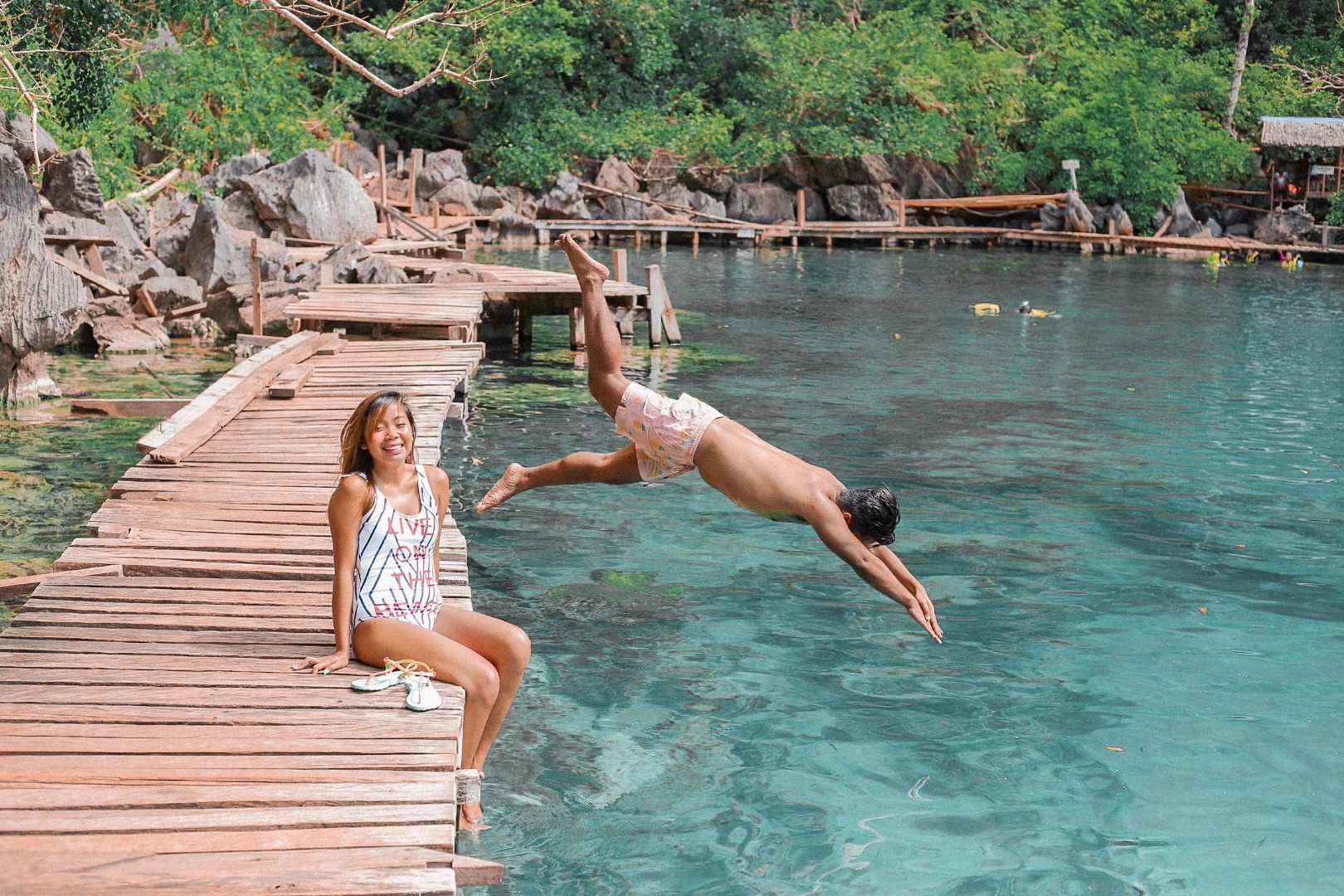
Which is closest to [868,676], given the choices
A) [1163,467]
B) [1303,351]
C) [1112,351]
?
[1163,467]

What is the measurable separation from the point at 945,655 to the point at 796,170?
36.2 meters

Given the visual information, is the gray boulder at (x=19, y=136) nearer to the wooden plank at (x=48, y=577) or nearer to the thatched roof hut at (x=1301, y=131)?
the wooden plank at (x=48, y=577)

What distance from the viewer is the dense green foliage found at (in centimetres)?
4059

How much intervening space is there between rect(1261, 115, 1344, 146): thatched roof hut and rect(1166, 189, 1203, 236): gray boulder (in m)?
3.48

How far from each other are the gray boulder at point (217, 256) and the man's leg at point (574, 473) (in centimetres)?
1258

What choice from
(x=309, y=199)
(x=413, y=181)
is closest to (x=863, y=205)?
(x=413, y=181)

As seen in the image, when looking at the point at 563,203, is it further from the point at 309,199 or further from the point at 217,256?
the point at 217,256

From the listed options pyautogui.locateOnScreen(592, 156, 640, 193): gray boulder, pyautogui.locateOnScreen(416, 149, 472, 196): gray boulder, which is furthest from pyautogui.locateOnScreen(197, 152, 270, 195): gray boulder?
pyautogui.locateOnScreen(592, 156, 640, 193): gray boulder

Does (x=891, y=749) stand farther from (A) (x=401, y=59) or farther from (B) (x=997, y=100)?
(B) (x=997, y=100)

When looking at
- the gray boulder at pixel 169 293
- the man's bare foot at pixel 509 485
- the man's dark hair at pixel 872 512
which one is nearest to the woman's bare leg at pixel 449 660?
the man's dark hair at pixel 872 512

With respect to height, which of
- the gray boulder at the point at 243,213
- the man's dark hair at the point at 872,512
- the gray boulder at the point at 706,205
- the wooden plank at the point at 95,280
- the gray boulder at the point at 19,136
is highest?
the gray boulder at the point at 706,205

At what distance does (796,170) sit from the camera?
4316 centimetres

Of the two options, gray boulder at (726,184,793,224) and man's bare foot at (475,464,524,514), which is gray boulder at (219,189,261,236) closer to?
man's bare foot at (475,464,524,514)

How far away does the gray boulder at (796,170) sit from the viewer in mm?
43031
